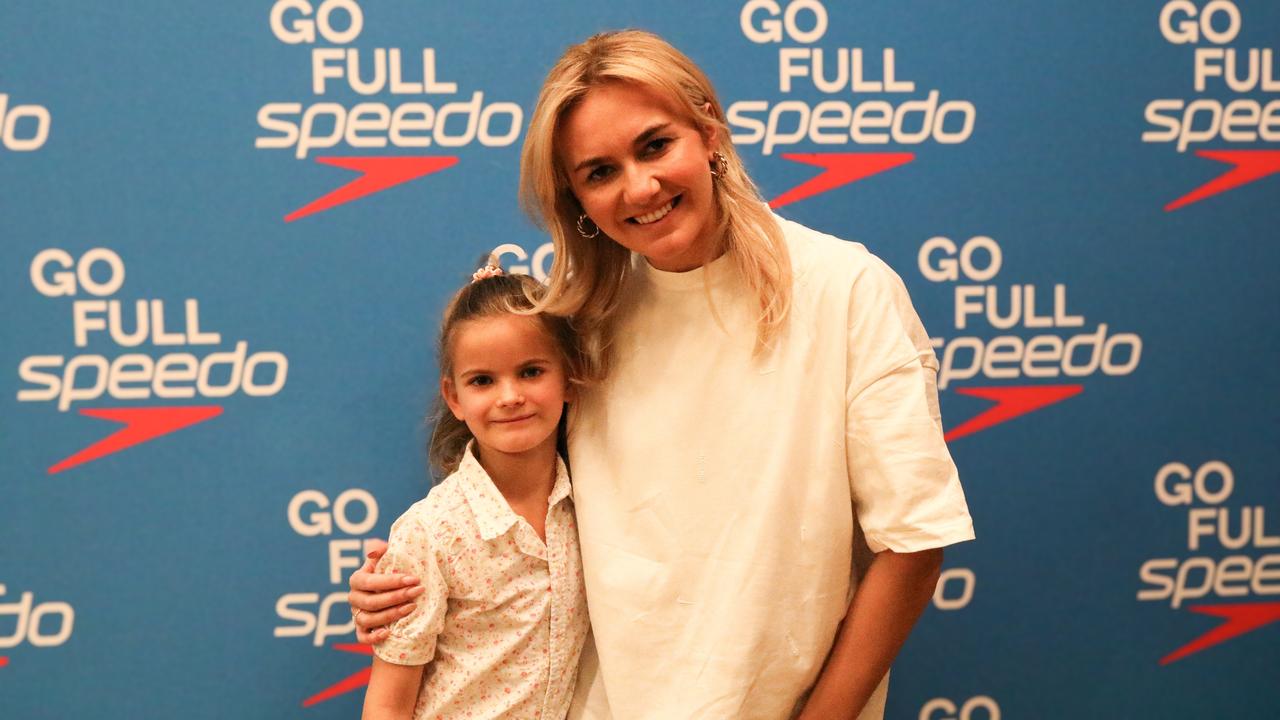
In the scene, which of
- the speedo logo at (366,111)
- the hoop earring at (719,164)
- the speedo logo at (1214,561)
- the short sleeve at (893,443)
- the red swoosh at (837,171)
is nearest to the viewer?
the short sleeve at (893,443)

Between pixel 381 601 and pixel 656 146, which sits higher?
pixel 656 146

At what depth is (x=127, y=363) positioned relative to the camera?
6.62 ft

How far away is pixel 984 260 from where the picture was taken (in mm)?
2139

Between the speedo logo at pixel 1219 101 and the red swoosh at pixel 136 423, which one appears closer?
the red swoosh at pixel 136 423

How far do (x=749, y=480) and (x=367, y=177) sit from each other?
1025 mm

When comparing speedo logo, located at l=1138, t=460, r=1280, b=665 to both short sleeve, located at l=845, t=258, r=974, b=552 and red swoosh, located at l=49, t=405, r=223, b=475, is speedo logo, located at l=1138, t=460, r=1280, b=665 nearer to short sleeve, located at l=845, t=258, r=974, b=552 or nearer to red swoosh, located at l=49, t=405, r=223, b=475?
short sleeve, located at l=845, t=258, r=974, b=552

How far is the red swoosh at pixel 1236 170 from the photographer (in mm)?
2178

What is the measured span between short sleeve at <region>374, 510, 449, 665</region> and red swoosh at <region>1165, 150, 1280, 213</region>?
170 cm

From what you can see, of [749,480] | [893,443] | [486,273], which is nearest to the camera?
[893,443]

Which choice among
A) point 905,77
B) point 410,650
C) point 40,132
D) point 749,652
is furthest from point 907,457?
point 40,132

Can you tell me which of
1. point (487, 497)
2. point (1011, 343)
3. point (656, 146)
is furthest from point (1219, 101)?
point (487, 497)

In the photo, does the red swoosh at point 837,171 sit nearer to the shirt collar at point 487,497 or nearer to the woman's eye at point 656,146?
the woman's eye at point 656,146

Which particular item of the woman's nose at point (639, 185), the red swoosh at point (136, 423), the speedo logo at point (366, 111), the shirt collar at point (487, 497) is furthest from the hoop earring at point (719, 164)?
the red swoosh at point (136, 423)

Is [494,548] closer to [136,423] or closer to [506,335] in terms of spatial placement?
[506,335]
